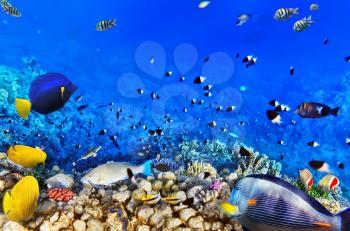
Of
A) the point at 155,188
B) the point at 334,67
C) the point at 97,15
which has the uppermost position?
the point at 97,15

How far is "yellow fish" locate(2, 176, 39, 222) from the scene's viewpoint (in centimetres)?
347

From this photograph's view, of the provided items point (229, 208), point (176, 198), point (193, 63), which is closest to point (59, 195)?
point (176, 198)

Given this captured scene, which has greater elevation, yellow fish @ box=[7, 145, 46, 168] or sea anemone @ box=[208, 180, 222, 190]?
yellow fish @ box=[7, 145, 46, 168]

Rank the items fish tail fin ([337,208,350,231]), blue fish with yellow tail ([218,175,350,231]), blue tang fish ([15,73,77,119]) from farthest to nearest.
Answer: blue tang fish ([15,73,77,119]) < blue fish with yellow tail ([218,175,350,231]) < fish tail fin ([337,208,350,231])

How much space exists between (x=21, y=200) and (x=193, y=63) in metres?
14.8

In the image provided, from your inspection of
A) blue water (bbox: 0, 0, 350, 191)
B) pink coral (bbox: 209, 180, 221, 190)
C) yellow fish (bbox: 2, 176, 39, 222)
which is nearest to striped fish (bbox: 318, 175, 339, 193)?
pink coral (bbox: 209, 180, 221, 190)

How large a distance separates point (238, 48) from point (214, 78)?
74.7 inches

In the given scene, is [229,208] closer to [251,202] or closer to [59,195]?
[251,202]

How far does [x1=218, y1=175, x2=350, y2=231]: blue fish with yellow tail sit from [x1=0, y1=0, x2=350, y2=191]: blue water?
8112mm

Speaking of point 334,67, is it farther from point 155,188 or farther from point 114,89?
point 155,188

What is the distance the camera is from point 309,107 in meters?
4.11

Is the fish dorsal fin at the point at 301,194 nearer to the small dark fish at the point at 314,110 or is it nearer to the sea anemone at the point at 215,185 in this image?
the sea anemone at the point at 215,185

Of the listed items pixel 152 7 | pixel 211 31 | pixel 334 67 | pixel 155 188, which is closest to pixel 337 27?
pixel 334 67

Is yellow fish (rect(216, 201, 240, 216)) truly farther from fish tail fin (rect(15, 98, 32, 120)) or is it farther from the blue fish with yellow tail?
fish tail fin (rect(15, 98, 32, 120))
